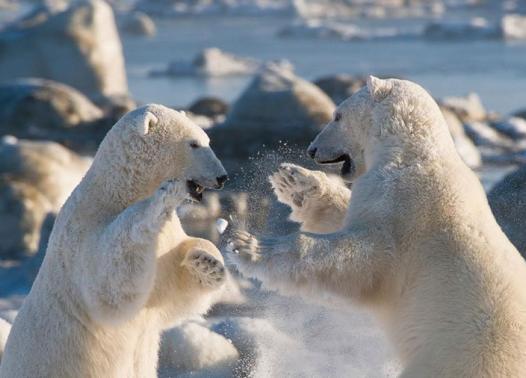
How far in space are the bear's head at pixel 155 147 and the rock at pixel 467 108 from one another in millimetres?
14787

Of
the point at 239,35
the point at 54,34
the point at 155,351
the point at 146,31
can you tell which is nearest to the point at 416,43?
the point at 239,35

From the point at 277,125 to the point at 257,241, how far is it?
12399 mm

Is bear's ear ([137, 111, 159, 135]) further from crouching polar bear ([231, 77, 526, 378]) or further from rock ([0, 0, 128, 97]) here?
rock ([0, 0, 128, 97])

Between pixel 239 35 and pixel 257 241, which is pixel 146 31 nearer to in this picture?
pixel 239 35

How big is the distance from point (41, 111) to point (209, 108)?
10.0ft

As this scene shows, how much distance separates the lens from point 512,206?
25.6 ft

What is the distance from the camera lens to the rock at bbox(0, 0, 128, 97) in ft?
78.5

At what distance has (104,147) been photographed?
5312 millimetres

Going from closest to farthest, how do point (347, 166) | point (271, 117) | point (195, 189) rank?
point (195, 189), point (347, 166), point (271, 117)

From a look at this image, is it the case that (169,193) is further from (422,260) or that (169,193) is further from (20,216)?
(20,216)

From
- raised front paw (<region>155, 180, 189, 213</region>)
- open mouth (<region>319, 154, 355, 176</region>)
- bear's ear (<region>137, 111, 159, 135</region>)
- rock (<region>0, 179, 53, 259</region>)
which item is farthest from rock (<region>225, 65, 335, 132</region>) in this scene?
raised front paw (<region>155, 180, 189, 213</region>)

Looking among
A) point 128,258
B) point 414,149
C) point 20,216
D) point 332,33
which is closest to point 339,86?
point 20,216

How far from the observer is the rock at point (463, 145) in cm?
1644

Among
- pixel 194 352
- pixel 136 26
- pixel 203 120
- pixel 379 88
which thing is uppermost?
pixel 379 88
